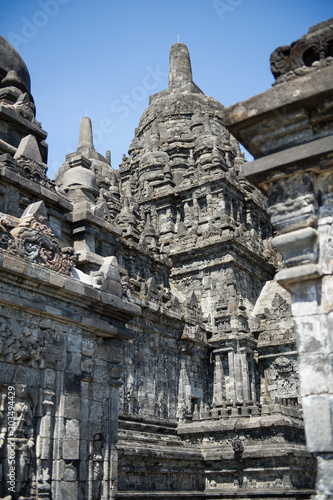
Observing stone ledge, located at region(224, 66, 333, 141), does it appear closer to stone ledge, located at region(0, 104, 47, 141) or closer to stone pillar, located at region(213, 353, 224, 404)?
stone ledge, located at region(0, 104, 47, 141)

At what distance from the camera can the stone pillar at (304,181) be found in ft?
14.7

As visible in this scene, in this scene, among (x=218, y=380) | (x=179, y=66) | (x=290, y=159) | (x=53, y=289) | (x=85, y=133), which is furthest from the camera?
(x=179, y=66)

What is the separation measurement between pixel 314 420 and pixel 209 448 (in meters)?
18.9

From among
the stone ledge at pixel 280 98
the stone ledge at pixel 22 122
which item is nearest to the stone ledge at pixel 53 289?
the stone ledge at pixel 22 122

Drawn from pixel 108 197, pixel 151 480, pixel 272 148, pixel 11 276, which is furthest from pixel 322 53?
pixel 108 197

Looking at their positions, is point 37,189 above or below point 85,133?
below

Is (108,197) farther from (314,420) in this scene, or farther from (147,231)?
(314,420)

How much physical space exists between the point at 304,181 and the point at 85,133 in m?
38.3

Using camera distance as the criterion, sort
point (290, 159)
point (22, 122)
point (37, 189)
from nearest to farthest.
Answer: point (290, 159), point (37, 189), point (22, 122)

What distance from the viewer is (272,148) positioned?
508 centimetres

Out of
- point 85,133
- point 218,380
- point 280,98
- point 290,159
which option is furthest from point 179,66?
point 290,159

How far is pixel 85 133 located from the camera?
4162 centimetres

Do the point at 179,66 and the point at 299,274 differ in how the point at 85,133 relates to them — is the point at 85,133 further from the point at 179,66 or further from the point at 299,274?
the point at 299,274

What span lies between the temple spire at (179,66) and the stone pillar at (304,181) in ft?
137
